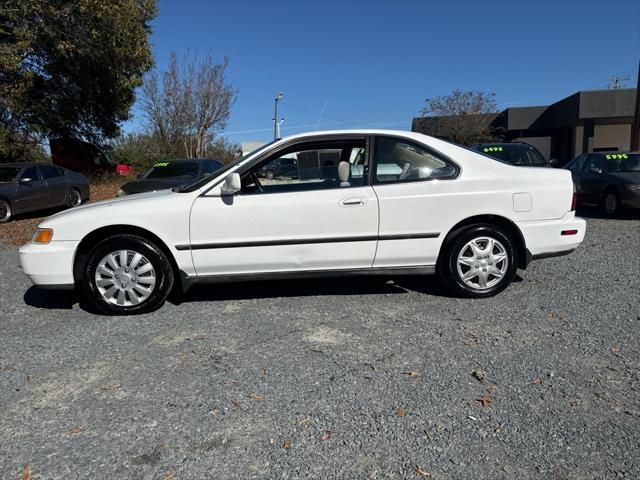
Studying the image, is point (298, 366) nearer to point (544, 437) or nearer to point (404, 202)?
point (544, 437)

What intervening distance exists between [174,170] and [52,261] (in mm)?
6149

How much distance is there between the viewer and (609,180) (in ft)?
32.6

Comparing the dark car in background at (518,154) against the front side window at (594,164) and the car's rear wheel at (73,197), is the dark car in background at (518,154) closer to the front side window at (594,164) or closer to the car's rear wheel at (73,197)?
the front side window at (594,164)

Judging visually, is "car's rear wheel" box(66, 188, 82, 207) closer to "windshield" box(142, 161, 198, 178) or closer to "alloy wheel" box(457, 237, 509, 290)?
"windshield" box(142, 161, 198, 178)

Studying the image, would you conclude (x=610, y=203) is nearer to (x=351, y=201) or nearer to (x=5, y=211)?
(x=351, y=201)

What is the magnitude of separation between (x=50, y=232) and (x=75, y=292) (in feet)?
3.91

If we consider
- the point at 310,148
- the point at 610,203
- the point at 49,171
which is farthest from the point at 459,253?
the point at 49,171

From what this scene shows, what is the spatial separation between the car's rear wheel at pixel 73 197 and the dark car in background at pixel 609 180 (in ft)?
41.7

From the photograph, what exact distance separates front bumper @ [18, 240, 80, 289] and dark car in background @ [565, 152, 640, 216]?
9.97m

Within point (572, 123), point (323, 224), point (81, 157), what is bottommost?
point (323, 224)

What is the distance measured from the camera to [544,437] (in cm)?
239

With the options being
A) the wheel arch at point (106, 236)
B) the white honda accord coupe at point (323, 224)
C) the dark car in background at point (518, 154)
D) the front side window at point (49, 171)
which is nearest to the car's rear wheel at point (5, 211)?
the front side window at point (49, 171)

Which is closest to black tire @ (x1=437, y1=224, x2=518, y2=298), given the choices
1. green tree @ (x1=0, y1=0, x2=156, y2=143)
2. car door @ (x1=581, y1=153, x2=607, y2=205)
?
car door @ (x1=581, y1=153, x2=607, y2=205)

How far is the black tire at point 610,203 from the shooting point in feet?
32.1
